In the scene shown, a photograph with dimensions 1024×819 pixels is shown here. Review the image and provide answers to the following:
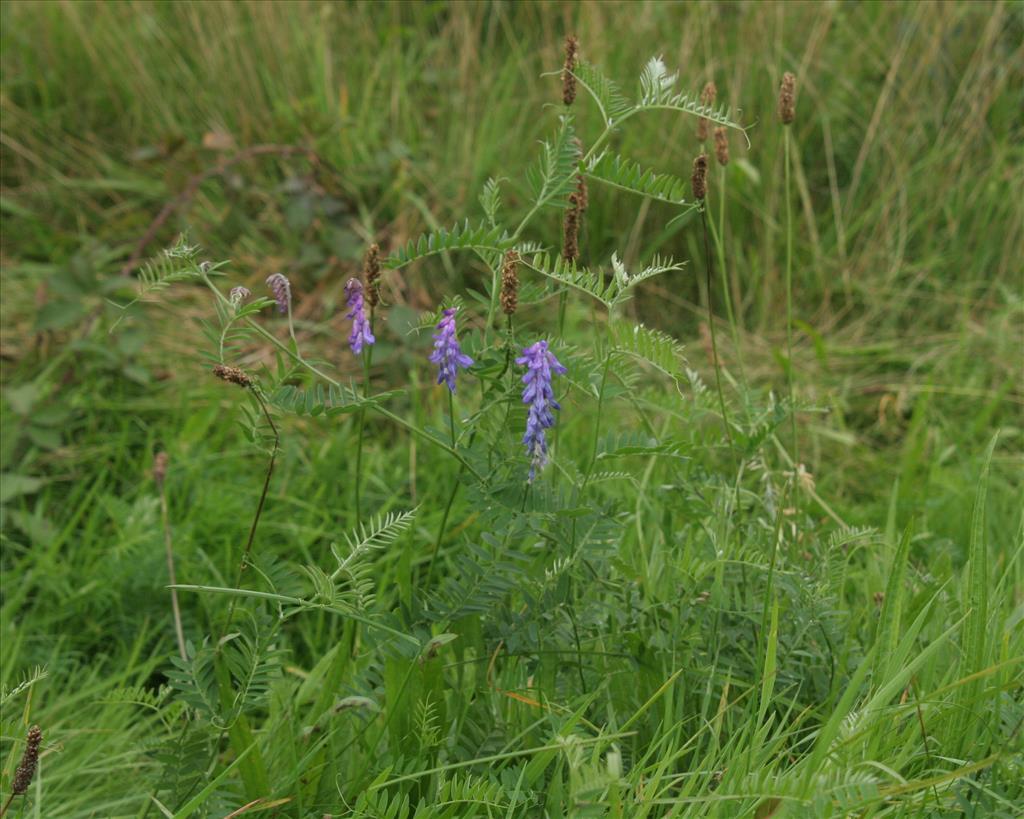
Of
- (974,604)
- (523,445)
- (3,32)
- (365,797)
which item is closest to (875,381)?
(974,604)

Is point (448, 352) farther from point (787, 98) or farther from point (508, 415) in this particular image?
point (787, 98)

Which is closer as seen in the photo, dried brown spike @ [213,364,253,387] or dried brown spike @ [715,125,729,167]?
dried brown spike @ [213,364,253,387]

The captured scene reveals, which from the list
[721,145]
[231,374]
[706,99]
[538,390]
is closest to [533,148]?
[721,145]

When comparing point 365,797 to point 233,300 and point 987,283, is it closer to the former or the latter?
point 233,300

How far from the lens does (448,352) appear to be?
1.53 meters

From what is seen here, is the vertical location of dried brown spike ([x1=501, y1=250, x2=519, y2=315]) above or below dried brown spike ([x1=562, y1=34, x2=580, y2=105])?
below

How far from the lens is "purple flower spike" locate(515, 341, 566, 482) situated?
147 cm

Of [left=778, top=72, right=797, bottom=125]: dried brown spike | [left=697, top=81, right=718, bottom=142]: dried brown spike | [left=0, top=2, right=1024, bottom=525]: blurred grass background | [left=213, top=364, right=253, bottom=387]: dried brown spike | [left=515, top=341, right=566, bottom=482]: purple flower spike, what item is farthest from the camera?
[left=0, top=2, right=1024, bottom=525]: blurred grass background

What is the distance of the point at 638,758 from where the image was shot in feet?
5.58

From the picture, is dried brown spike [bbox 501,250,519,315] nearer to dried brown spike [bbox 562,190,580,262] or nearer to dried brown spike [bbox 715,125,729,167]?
dried brown spike [bbox 562,190,580,262]

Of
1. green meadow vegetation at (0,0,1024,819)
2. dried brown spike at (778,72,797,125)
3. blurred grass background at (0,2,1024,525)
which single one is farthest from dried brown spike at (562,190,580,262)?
blurred grass background at (0,2,1024,525)

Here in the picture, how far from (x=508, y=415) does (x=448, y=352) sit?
0.42 feet

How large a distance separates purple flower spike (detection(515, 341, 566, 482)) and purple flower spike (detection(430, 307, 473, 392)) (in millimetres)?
75

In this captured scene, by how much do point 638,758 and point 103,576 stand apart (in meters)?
1.24
